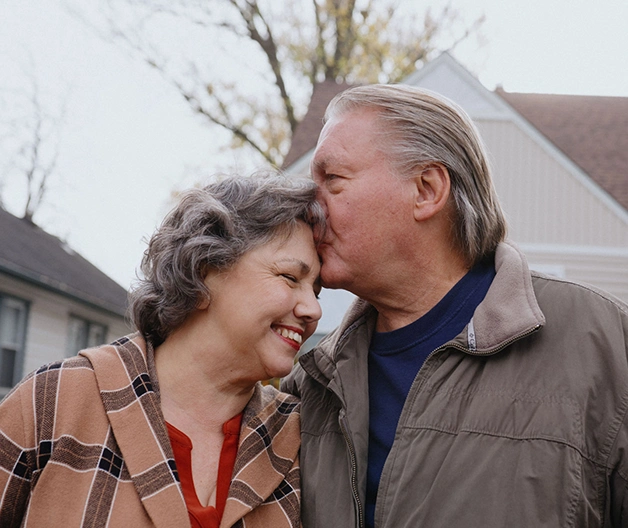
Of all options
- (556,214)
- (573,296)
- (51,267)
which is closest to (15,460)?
(573,296)

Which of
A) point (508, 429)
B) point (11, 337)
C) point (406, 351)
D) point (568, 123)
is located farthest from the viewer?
point (568, 123)

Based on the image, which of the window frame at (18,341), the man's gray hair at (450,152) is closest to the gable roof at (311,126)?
the window frame at (18,341)

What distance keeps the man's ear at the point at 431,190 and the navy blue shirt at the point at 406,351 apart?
0.29 metres

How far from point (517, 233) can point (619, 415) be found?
10.6 metres

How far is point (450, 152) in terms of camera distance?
9.92ft

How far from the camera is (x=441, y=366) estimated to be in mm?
2635

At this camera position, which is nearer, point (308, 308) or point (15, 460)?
point (15, 460)

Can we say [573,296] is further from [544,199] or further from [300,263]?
[544,199]

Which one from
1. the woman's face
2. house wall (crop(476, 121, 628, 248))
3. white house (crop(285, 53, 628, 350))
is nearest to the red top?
the woman's face

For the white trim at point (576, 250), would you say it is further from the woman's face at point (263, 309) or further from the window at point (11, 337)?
the woman's face at point (263, 309)

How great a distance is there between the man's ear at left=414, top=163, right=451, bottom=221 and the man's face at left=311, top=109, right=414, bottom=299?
0.12ft

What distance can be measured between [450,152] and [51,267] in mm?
15778

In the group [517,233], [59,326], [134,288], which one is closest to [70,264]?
[59,326]

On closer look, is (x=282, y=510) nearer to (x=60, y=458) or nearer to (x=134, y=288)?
(x=60, y=458)
